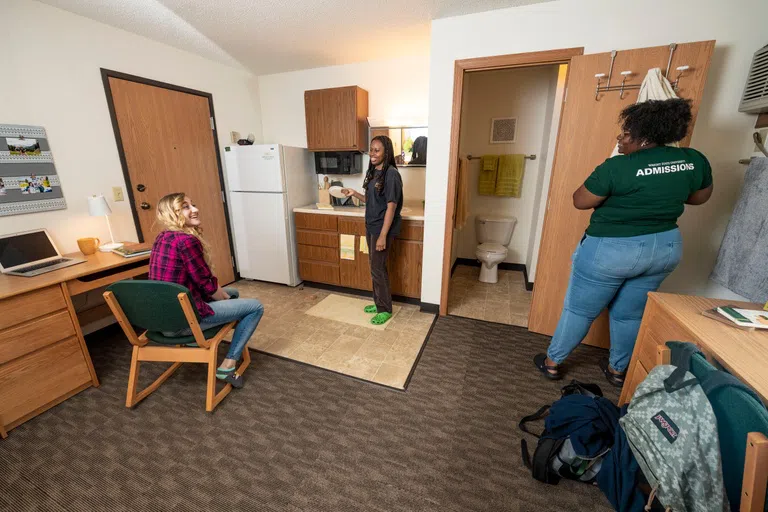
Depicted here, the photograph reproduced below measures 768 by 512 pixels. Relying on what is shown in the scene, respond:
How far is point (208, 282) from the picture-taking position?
1616mm

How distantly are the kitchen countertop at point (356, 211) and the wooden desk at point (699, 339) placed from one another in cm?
167

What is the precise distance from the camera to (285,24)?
223 cm

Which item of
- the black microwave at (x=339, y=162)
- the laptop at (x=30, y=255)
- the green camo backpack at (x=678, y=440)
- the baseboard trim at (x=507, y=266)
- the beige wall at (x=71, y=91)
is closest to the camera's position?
the green camo backpack at (x=678, y=440)

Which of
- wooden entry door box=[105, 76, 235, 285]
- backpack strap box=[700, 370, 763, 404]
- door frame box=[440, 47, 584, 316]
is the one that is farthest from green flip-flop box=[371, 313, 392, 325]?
backpack strap box=[700, 370, 763, 404]

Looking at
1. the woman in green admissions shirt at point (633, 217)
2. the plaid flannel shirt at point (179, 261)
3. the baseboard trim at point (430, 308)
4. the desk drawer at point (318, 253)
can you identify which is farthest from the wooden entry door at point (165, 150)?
the woman in green admissions shirt at point (633, 217)

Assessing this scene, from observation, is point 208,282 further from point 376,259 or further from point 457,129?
point 457,129

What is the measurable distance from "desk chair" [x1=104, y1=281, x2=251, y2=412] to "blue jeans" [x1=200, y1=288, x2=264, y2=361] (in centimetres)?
5

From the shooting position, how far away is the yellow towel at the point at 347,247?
2.92 metres

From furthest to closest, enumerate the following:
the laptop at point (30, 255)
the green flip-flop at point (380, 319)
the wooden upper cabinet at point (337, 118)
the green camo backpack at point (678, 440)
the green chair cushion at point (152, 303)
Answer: the wooden upper cabinet at point (337, 118), the green flip-flop at point (380, 319), the laptop at point (30, 255), the green chair cushion at point (152, 303), the green camo backpack at point (678, 440)

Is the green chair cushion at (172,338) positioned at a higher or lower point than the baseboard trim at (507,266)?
higher

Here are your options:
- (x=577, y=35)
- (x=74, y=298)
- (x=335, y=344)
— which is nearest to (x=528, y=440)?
(x=335, y=344)

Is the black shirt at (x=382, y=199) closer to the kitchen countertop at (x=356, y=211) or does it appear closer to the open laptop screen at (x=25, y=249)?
the kitchen countertop at (x=356, y=211)

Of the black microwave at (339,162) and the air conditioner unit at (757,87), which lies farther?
the black microwave at (339,162)

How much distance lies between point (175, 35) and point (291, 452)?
3185 mm
